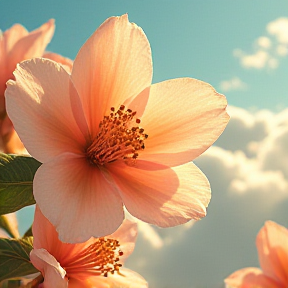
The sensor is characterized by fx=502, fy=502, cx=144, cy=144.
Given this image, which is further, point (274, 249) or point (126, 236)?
point (274, 249)

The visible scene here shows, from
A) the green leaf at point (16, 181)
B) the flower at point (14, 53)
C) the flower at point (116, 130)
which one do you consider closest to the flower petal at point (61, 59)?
the flower at point (14, 53)

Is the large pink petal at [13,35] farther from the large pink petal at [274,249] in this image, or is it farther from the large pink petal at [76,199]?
the large pink petal at [274,249]

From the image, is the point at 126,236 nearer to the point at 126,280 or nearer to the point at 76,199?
the point at 126,280

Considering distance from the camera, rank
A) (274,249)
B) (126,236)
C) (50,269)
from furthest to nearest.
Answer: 1. (274,249)
2. (126,236)
3. (50,269)

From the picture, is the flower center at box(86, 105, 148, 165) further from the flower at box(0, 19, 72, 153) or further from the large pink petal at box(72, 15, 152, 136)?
the flower at box(0, 19, 72, 153)

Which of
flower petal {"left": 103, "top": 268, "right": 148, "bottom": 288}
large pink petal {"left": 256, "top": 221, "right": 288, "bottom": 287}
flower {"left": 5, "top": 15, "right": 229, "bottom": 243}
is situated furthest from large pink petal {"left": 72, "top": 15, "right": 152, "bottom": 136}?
large pink petal {"left": 256, "top": 221, "right": 288, "bottom": 287}

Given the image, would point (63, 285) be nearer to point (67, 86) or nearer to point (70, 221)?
point (70, 221)

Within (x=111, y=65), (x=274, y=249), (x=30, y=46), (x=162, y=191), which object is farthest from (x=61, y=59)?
(x=274, y=249)
